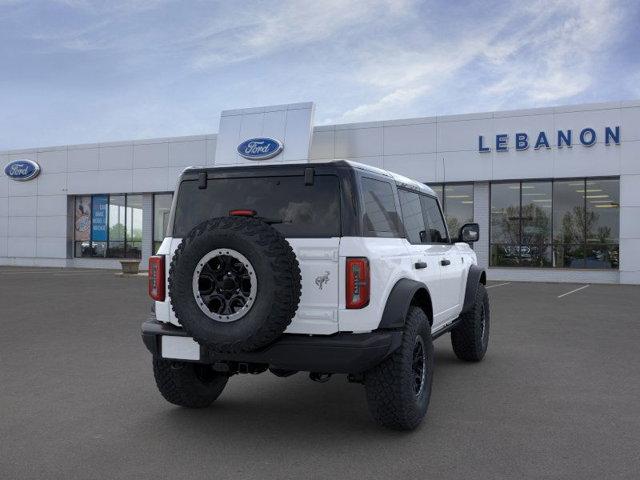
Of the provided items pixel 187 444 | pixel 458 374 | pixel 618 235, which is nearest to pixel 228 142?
pixel 618 235

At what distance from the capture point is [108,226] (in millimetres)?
31469

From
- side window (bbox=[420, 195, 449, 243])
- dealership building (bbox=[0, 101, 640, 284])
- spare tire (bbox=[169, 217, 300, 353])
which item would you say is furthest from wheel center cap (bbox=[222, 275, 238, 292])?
dealership building (bbox=[0, 101, 640, 284])

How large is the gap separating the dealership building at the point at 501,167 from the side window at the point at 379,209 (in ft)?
54.8

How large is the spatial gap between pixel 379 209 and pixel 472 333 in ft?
9.41

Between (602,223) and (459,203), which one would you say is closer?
(602,223)

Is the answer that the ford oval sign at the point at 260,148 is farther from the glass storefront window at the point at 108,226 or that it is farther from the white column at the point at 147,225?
the glass storefront window at the point at 108,226

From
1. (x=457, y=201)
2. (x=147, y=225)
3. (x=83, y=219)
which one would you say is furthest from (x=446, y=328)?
(x=83, y=219)

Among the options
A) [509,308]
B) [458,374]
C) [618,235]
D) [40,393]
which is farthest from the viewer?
[618,235]

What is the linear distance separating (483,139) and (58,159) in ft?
70.0

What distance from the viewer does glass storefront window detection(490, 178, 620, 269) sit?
22.8 m

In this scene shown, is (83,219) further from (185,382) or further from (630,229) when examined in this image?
(185,382)

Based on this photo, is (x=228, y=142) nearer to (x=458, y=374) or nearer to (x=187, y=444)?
(x=458, y=374)

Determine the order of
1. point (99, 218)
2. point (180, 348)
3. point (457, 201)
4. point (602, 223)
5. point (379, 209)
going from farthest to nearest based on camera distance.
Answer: point (99, 218) < point (457, 201) < point (602, 223) < point (379, 209) < point (180, 348)

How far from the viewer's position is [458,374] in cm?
654
